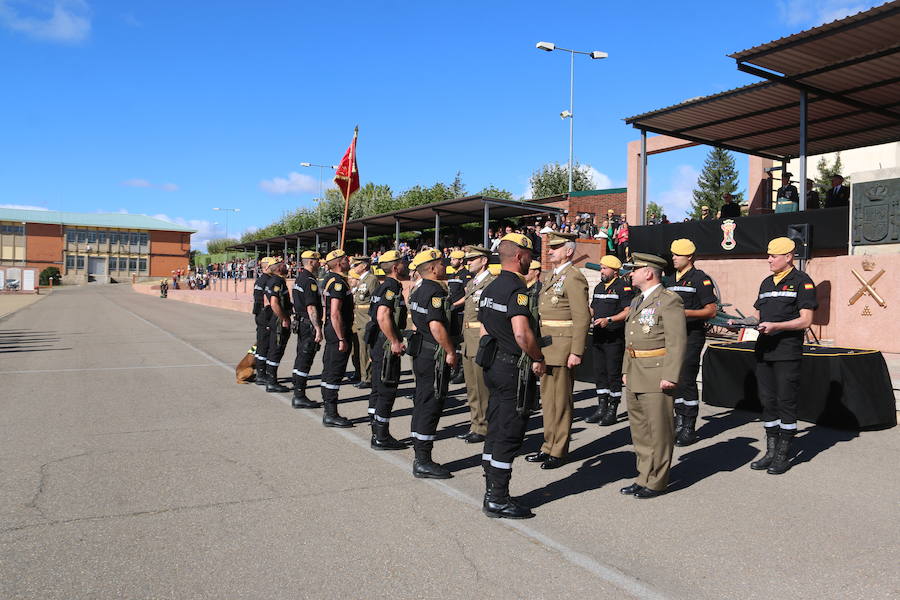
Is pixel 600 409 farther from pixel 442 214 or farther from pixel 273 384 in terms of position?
pixel 442 214

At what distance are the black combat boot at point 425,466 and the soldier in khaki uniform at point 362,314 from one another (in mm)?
3332

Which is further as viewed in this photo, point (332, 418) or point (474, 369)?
point (332, 418)

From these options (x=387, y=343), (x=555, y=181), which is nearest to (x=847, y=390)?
(x=387, y=343)

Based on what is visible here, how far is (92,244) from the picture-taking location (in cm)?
9294

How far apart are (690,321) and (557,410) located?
74.1 inches

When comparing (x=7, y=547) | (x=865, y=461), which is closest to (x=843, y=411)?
(x=865, y=461)

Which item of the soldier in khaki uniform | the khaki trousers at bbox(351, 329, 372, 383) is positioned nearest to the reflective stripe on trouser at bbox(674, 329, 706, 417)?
the soldier in khaki uniform

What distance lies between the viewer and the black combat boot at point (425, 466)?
538 centimetres

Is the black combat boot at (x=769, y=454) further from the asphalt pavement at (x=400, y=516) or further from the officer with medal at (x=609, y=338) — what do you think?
the officer with medal at (x=609, y=338)

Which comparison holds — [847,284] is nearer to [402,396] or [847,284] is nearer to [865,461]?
[865,461]

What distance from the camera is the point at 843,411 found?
7062 millimetres

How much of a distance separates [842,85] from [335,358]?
13.2 metres

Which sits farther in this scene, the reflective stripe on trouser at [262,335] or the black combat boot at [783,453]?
the reflective stripe on trouser at [262,335]

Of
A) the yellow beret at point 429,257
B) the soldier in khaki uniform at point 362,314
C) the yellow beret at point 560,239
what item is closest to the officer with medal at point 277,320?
the soldier in khaki uniform at point 362,314
